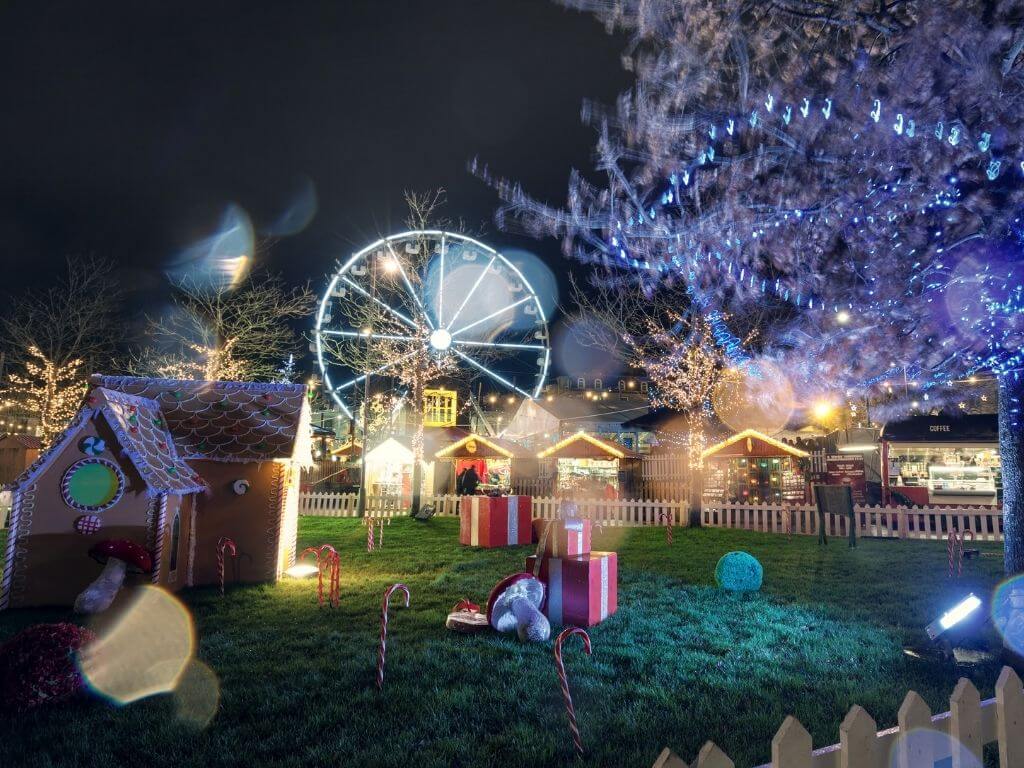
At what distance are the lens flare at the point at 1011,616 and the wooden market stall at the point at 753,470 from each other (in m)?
12.9

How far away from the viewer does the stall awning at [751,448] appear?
685 inches

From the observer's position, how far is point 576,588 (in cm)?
592

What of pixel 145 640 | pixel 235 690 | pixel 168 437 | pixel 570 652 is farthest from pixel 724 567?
pixel 168 437

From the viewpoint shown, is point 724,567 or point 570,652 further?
point 724,567

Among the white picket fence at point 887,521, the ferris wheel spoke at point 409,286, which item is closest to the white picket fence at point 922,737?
the white picket fence at point 887,521

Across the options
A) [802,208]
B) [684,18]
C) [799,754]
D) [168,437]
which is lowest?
[799,754]

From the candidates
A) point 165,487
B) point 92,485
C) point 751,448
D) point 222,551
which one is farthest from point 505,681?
point 751,448

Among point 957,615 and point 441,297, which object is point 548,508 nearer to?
point 441,297

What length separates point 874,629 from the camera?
581 centimetres

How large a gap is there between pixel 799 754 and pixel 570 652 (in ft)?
10.5

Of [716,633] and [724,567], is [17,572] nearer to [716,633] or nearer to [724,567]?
[716,633]

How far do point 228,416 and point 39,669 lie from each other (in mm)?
4849

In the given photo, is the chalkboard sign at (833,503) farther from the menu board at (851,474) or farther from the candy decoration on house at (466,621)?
the candy decoration on house at (466,621)

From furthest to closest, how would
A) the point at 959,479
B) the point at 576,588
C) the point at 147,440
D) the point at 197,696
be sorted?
the point at 959,479 → the point at 147,440 → the point at 576,588 → the point at 197,696
